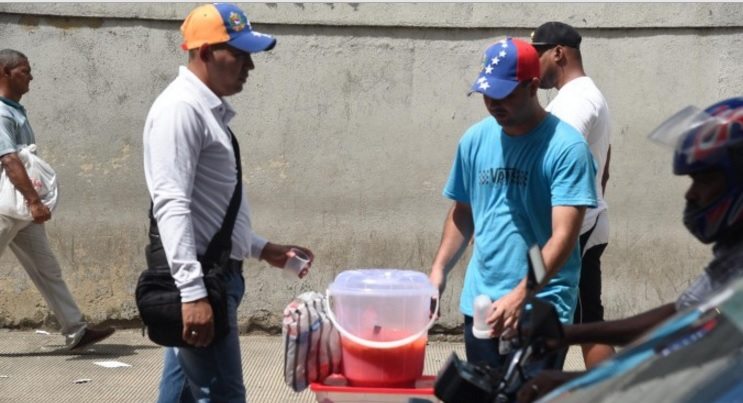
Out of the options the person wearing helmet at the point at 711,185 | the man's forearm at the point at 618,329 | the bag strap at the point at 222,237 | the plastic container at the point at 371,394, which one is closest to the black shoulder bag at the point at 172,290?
the bag strap at the point at 222,237

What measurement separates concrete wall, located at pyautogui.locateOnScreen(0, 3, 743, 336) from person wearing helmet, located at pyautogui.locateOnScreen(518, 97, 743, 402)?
4.66 m

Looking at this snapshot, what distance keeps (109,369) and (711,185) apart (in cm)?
511

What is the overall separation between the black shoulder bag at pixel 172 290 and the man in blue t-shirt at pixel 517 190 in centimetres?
81

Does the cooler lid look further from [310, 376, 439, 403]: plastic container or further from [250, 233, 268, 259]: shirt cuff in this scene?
[250, 233, 268, 259]: shirt cuff

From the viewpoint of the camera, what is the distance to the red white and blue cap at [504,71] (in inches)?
166

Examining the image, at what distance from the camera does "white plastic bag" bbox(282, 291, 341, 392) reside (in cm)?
385

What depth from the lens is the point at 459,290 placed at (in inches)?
308

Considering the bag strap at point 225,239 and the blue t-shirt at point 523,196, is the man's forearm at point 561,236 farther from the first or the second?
the bag strap at point 225,239

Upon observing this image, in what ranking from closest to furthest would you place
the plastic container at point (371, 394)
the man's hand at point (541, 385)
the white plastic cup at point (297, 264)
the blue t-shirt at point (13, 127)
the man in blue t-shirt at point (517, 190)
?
1. the man's hand at point (541, 385)
2. the plastic container at point (371, 394)
3. the man in blue t-shirt at point (517, 190)
4. the white plastic cup at point (297, 264)
5. the blue t-shirt at point (13, 127)

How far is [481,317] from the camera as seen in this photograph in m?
4.26

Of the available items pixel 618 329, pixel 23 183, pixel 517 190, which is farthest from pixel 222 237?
pixel 23 183

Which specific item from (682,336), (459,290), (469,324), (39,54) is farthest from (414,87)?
(682,336)

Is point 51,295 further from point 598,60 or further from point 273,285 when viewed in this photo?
point 598,60

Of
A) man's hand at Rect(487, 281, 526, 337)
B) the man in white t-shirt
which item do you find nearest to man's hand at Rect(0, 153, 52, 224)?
the man in white t-shirt
